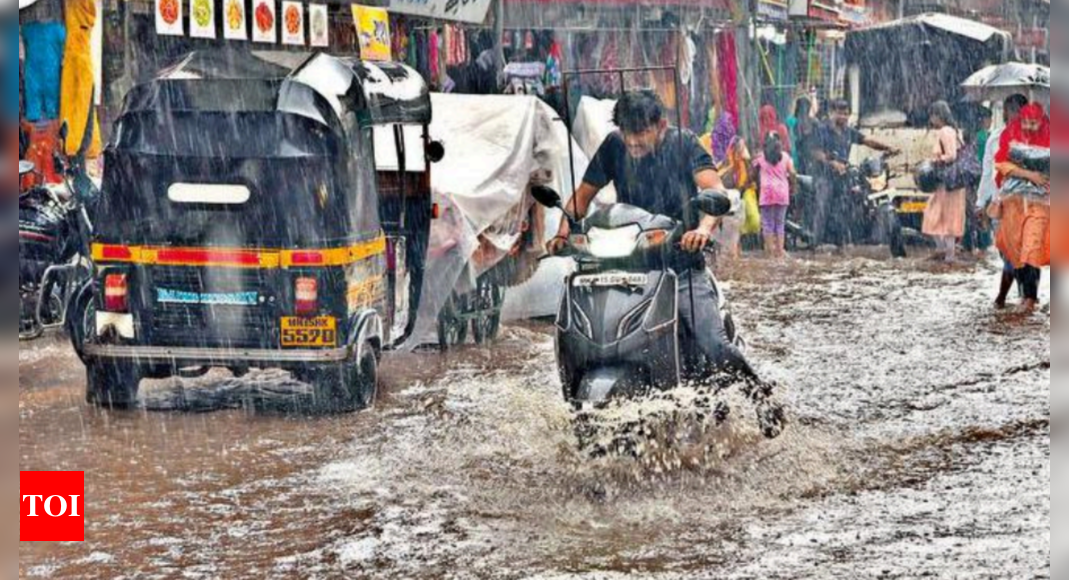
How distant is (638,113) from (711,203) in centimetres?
63

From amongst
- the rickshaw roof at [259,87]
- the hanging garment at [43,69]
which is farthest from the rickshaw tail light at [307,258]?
the hanging garment at [43,69]

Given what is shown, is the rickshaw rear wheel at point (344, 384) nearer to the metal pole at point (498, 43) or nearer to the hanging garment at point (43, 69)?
the hanging garment at point (43, 69)

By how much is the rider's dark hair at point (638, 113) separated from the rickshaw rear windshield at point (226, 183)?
8.82 feet

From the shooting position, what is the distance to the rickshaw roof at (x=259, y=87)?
917 cm

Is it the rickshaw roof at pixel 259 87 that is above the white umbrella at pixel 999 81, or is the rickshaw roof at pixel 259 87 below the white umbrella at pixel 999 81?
above

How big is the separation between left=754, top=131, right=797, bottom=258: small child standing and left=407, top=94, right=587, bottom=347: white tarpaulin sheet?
7.04m

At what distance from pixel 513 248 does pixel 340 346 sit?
3.66 meters

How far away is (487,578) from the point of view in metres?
5.52

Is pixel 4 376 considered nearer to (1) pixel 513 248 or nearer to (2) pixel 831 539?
(2) pixel 831 539

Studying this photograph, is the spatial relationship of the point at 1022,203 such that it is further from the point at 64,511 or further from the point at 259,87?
the point at 64,511

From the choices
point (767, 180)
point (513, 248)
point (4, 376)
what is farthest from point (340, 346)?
point (767, 180)

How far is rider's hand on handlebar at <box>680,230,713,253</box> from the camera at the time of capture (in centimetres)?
658

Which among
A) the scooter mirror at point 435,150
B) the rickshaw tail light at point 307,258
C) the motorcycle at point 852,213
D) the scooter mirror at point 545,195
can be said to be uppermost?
the scooter mirror at point 545,195

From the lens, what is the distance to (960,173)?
2056 centimetres
